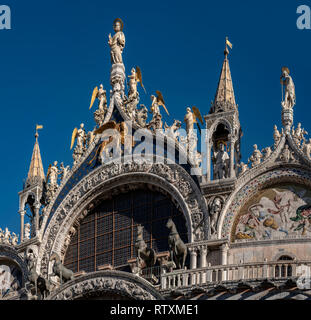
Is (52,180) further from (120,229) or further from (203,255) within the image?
(203,255)

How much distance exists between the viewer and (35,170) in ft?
131

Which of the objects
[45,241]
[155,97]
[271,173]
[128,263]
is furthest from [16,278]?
[271,173]

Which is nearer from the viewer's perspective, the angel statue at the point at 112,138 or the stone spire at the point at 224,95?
the stone spire at the point at 224,95

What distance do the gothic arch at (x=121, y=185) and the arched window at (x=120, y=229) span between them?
1.27ft

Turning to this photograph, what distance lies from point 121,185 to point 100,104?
3.38 metres

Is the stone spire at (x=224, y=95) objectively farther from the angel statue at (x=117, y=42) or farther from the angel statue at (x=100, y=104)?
the angel statue at (x=117, y=42)

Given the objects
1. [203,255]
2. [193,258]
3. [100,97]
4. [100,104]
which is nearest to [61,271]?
[193,258]

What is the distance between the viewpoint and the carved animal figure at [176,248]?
33.1 meters

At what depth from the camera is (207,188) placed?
114 feet

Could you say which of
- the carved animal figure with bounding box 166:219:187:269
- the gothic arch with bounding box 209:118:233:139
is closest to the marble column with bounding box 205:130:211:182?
the gothic arch with bounding box 209:118:233:139

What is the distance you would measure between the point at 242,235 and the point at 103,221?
550cm

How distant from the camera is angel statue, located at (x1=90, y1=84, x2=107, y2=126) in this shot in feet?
129

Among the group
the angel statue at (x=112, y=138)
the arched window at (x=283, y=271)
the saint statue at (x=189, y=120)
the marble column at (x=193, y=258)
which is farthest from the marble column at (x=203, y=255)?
the angel statue at (x=112, y=138)

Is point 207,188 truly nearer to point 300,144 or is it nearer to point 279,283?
point 300,144
